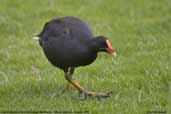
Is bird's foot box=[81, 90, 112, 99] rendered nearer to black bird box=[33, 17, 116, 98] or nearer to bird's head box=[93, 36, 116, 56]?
black bird box=[33, 17, 116, 98]

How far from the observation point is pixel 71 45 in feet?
22.6

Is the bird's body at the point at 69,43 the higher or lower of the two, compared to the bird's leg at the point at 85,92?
higher

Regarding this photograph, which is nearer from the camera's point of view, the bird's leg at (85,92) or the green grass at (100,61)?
the green grass at (100,61)

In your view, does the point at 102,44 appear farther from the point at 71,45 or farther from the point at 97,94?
the point at 97,94

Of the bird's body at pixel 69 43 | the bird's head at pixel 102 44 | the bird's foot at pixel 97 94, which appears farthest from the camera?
the bird's foot at pixel 97 94

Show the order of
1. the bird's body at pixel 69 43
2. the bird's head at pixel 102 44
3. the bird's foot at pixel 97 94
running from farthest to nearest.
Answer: the bird's foot at pixel 97 94 < the bird's body at pixel 69 43 < the bird's head at pixel 102 44

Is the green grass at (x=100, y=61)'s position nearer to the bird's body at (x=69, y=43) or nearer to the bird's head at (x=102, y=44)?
the bird's body at (x=69, y=43)

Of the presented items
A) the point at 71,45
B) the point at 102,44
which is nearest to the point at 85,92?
the point at 71,45

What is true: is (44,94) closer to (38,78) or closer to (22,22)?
(38,78)

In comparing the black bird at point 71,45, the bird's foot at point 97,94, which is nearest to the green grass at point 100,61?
the bird's foot at point 97,94

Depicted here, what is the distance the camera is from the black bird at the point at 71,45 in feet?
22.0

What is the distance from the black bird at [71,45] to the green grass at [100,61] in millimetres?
388

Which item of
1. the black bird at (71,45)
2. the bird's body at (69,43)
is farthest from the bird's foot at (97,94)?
the bird's body at (69,43)

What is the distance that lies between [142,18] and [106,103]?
4924 mm
